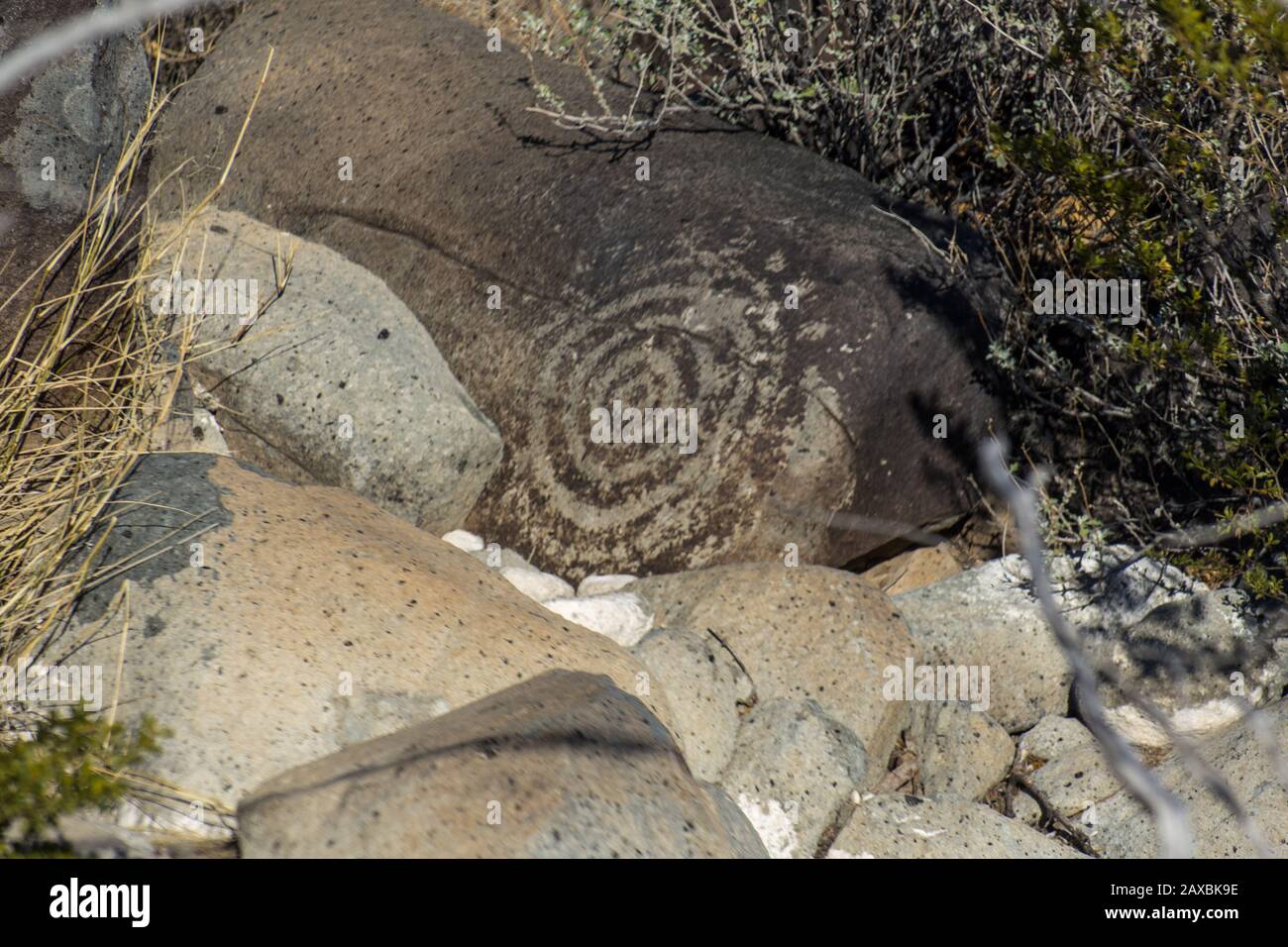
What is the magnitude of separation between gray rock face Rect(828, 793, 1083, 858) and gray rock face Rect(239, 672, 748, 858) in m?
0.59

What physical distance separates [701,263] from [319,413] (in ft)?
4.29

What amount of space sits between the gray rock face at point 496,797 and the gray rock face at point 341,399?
144cm

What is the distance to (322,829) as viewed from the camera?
227cm

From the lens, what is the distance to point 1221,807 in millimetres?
3150

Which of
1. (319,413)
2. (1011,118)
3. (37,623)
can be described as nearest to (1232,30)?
(1011,118)

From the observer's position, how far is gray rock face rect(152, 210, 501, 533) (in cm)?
394

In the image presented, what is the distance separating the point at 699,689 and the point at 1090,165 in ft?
5.61

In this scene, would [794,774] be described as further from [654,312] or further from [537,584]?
[654,312]

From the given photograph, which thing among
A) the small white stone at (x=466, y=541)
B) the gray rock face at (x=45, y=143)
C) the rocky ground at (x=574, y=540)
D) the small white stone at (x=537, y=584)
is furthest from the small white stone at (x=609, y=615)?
the gray rock face at (x=45, y=143)

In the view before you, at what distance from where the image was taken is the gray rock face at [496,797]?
2.24 metres

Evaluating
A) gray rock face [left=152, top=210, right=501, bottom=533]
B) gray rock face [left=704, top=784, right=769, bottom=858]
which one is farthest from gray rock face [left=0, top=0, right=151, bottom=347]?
gray rock face [left=704, top=784, right=769, bottom=858]

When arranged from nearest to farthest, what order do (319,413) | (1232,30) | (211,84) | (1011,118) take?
(1232,30)
(319,413)
(1011,118)
(211,84)

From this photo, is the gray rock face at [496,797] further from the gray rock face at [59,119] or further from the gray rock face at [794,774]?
the gray rock face at [59,119]

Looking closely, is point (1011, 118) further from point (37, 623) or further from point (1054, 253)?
point (37, 623)
